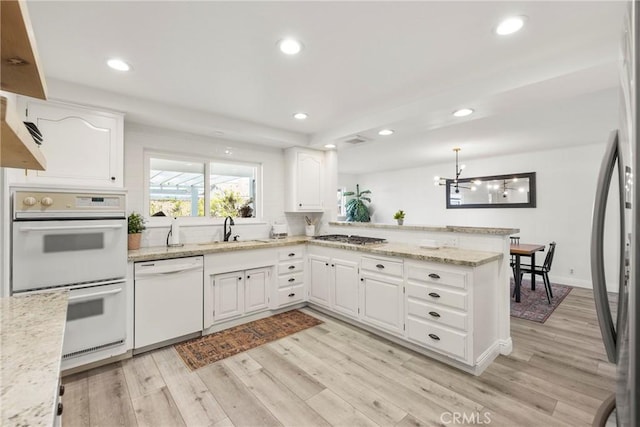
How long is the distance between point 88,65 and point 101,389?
2493 millimetres

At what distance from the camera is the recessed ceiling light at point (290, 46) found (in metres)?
1.95

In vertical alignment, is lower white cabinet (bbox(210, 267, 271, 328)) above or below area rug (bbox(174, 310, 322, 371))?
above

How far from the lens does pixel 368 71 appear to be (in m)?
2.39

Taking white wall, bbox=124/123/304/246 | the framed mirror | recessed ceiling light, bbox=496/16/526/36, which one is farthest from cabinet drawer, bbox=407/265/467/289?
the framed mirror

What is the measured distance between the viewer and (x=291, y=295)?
3.80 metres

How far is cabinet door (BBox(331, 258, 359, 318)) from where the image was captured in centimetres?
327

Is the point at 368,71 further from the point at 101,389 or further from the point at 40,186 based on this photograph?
the point at 101,389

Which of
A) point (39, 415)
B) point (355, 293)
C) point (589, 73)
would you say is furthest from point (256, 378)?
point (589, 73)

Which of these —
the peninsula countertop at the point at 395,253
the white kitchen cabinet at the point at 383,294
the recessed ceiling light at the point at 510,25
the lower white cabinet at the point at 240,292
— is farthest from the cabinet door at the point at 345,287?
the recessed ceiling light at the point at 510,25

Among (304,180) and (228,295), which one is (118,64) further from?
(304,180)

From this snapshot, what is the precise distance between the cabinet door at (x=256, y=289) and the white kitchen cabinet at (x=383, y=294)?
47.6 inches

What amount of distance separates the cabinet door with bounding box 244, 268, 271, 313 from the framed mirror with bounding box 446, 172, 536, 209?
16.2 feet

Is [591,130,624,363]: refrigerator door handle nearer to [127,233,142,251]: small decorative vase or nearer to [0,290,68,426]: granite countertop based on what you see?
[0,290,68,426]: granite countertop

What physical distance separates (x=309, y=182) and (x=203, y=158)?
1528mm
